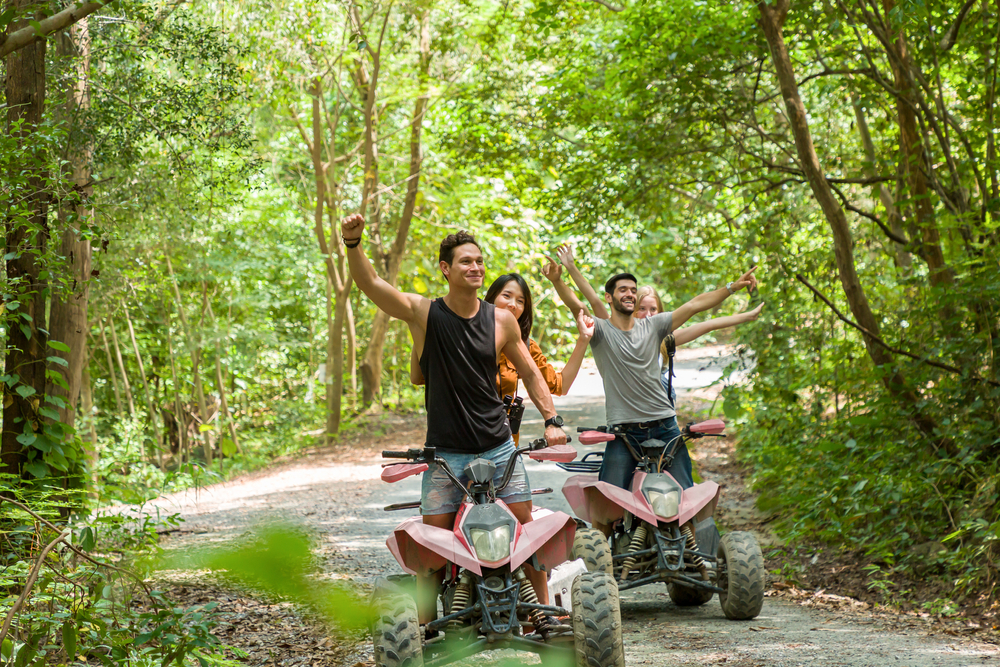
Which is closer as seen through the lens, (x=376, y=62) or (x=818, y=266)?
(x=818, y=266)

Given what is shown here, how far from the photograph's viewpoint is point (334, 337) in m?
16.8

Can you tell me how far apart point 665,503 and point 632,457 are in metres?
0.51

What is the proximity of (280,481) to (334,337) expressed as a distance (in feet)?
12.1

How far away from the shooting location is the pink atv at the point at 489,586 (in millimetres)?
3758

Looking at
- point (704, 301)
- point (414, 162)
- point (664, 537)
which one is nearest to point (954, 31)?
point (704, 301)

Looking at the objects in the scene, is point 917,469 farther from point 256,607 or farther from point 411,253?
point 411,253

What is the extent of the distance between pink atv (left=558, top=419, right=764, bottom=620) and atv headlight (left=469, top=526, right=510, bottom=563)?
1383 mm

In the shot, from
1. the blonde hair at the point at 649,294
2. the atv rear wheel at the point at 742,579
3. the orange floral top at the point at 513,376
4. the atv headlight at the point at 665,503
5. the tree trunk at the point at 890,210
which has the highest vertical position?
the tree trunk at the point at 890,210

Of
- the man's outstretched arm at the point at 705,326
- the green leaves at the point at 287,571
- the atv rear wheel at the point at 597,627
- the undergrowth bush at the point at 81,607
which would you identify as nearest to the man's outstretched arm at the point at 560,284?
the man's outstretched arm at the point at 705,326

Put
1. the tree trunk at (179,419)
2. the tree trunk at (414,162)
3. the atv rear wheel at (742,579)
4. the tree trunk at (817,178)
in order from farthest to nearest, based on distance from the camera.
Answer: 1. the tree trunk at (179,419)
2. the tree trunk at (414,162)
3. the tree trunk at (817,178)
4. the atv rear wheel at (742,579)

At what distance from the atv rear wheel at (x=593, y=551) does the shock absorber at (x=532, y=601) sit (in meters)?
1.17

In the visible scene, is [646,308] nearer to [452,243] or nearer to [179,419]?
[452,243]

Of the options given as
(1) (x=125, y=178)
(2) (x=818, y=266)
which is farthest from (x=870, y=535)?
(1) (x=125, y=178)

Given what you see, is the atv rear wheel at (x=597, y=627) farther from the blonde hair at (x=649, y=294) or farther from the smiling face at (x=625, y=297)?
the blonde hair at (x=649, y=294)
